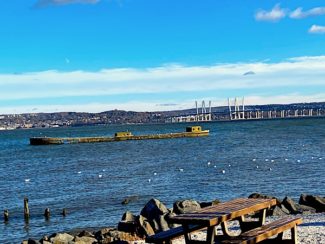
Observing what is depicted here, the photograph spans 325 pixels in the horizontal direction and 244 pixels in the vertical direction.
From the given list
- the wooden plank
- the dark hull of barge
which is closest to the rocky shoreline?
the wooden plank

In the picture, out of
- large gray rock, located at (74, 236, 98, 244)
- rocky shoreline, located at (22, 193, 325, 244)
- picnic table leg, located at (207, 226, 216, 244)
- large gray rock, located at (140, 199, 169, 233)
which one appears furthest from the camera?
large gray rock, located at (140, 199, 169, 233)

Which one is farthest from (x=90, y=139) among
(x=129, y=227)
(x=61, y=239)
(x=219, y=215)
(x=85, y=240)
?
(x=219, y=215)

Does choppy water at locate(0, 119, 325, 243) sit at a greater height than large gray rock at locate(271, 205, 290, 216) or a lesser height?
lesser

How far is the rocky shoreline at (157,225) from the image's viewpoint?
687 inches

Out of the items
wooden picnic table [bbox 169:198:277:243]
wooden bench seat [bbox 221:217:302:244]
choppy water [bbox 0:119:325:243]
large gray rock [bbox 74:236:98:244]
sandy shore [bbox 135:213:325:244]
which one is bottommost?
choppy water [bbox 0:119:325:243]

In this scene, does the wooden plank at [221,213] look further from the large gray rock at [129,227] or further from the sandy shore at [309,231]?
the large gray rock at [129,227]

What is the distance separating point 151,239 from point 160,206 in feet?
32.7

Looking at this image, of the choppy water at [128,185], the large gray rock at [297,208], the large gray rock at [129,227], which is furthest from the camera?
the choppy water at [128,185]

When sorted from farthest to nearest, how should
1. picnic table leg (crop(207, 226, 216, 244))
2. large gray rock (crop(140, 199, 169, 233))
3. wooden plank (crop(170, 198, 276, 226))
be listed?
large gray rock (crop(140, 199, 169, 233)), picnic table leg (crop(207, 226, 216, 244)), wooden plank (crop(170, 198, 276, 226))

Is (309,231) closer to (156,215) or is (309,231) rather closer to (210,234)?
(210,234)

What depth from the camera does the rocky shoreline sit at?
17438 mm

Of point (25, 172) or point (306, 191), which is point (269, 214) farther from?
point (25, 172)

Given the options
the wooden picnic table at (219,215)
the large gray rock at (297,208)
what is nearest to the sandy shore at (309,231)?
the large gray rock at (297,208)

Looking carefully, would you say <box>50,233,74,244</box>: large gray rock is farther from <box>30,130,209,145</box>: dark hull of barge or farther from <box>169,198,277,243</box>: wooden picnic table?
<box>30,130,209,145</box>: dark hull of barge
